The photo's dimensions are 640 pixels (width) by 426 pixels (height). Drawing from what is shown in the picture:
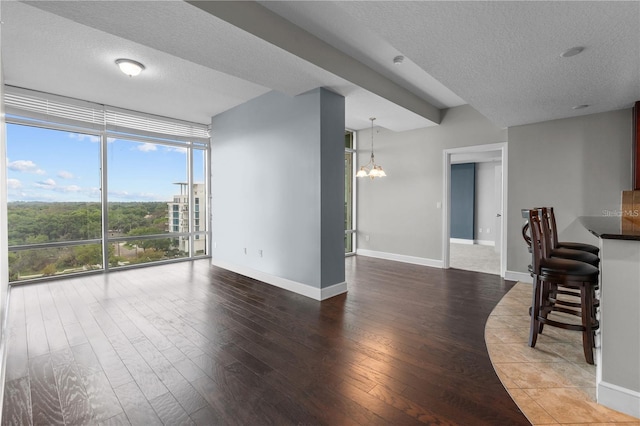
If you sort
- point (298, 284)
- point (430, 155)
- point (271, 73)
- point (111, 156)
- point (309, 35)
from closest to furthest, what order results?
1. point (309, 35)
2. point (271, 73)
3. point (298, 284)
4. point (111, 156)
5. point (430, 155)

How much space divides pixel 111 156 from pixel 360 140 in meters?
4.91

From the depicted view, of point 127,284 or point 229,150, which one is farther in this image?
point 229,150

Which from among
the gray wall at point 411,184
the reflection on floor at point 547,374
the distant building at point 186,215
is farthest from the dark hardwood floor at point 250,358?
the distant building at point 186,215

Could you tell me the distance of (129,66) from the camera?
3471 mm

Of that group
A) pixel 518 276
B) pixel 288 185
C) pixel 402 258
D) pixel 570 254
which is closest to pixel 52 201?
pixel 288 185

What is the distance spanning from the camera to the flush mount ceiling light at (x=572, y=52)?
245 cm

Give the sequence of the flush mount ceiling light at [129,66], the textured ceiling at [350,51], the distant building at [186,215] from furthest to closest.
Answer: the distant building at [186,215] → the flush mount ceiling light at [129,66] → the textured ceiling at [350,51]

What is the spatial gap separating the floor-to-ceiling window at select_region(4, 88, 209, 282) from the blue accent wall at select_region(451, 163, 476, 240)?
7.35 meters

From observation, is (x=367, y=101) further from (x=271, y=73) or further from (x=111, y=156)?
(x=111, y=156)

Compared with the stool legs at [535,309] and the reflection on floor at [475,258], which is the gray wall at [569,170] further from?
the stool legs at [535,309]

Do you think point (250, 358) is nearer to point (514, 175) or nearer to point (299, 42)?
point (299, 42)

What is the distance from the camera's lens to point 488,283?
15.0 ft

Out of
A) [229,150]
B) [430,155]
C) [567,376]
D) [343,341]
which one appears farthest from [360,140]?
[567,376]

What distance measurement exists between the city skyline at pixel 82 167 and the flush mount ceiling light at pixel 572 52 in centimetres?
620
